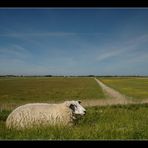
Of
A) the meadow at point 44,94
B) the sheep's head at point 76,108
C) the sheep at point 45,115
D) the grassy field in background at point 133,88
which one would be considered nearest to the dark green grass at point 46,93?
the meadow at point 44,94

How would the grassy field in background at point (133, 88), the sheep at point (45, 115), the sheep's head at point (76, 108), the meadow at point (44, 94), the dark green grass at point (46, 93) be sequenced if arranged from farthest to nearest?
the grassy field in background at point (133, 88), the dark green grass at point (46, 93), the meadow at point (44, 94), the sheep's head at point (76, 108), the sheep at point (45, 115)

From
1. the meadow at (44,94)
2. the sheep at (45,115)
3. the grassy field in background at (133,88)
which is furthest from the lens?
the grassy field in background at (133,88)

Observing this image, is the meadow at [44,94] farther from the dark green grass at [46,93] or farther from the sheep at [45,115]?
the sheep at [45,115]

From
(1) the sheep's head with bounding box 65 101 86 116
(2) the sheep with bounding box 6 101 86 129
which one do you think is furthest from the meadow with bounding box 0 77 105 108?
(1) the sheep's head with bounding box 65 101 86 116

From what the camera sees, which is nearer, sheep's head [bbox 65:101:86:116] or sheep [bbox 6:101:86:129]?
sheep [bbox 6:101:86:129]

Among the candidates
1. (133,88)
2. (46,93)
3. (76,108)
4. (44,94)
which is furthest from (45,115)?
(133,88)

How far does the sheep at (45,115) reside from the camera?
688 centimetres

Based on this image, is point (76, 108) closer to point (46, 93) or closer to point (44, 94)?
point (44, 94)

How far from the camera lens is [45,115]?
23.1 feet

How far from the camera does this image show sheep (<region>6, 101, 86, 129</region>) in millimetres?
6883

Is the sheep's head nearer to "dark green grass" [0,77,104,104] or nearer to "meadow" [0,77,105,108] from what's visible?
"meadow" [0,77,105,108]
